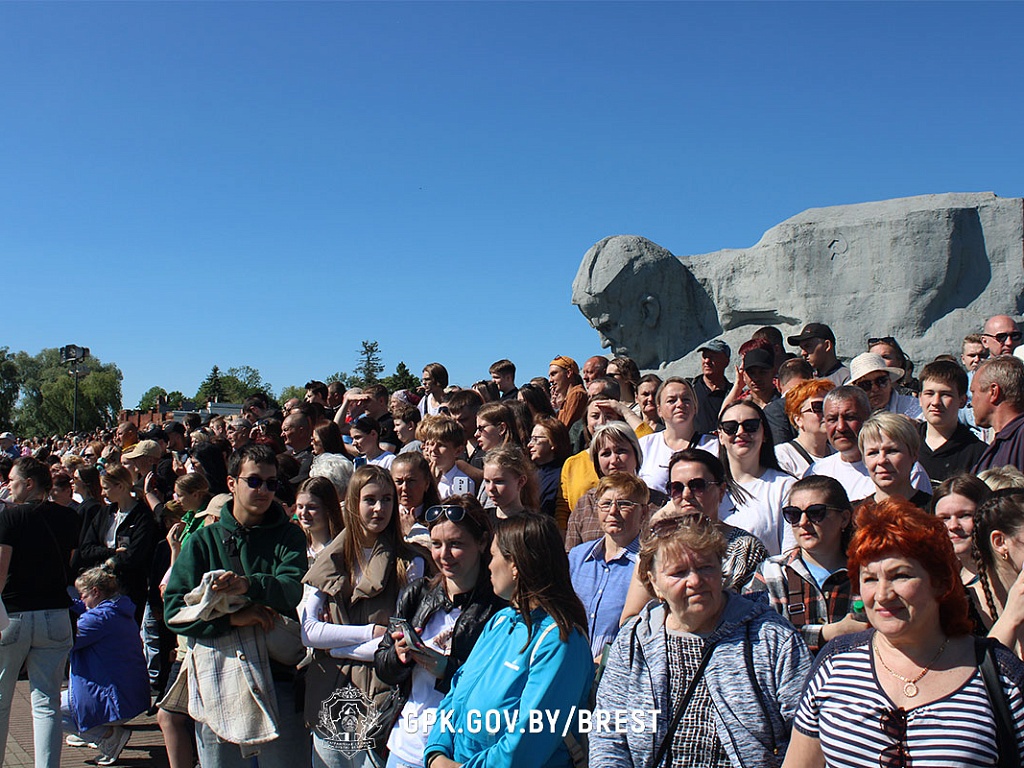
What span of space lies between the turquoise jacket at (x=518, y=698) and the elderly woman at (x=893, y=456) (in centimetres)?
176

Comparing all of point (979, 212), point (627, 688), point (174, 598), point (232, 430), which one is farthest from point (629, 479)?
point (979, 212)

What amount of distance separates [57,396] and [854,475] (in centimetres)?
6991

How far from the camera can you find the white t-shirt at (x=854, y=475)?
4160mm

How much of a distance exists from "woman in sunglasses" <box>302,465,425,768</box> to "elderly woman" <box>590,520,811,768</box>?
3.93 feet

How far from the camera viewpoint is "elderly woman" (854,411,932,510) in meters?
3.79

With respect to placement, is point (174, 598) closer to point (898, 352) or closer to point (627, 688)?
point (627, 688)

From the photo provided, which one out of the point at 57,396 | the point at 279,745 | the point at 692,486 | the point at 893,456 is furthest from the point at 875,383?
the point at 57,396

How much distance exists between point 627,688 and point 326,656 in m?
1.72

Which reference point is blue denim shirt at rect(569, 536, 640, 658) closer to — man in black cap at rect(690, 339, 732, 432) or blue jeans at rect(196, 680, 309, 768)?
blue jeans at rect(196, 680, 309, 768)

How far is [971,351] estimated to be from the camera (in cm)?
660

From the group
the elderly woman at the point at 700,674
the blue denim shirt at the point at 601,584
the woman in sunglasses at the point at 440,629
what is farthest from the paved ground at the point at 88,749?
the elderly woman at the point at 700,674

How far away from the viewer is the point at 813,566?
324 centimetres

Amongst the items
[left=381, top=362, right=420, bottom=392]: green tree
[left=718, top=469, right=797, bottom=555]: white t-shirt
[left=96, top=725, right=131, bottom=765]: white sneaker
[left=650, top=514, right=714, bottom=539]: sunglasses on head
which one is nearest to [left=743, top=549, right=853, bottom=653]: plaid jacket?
[left=650, top=514, right=714, bottom=539]: sunglasses on head

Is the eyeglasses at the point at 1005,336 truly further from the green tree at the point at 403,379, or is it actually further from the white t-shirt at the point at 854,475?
the green tree at the point at 403,379
